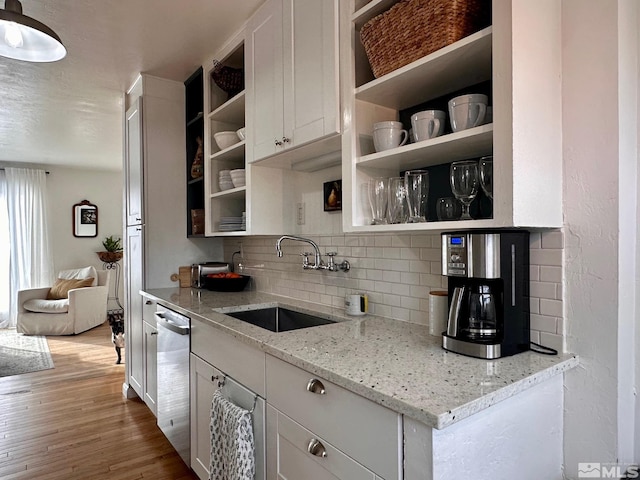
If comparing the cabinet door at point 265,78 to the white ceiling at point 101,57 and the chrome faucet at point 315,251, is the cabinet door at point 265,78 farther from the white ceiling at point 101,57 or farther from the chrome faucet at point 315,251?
the chrome faucet at point 315,251

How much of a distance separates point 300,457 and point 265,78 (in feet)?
5.51

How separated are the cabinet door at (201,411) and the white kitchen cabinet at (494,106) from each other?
983mm

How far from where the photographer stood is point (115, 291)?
6.51 metres

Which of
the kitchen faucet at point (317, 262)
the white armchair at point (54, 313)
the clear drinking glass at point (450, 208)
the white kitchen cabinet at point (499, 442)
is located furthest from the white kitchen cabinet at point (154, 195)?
the white armchair at point (54, 313)

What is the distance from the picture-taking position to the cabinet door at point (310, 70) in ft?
5.16

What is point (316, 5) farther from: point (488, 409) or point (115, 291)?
point (115, 291)

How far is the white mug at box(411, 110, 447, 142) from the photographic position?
1300mm

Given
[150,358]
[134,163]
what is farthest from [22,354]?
[134,163]

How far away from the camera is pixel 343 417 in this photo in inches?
41.8

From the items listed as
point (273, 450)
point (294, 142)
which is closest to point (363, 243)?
point (294, 142)

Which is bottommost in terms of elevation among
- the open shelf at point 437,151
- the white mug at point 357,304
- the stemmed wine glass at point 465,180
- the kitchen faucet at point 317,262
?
the white mug at point 357,304

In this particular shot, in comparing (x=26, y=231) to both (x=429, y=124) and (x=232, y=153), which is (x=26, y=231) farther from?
(x=429, y=124)

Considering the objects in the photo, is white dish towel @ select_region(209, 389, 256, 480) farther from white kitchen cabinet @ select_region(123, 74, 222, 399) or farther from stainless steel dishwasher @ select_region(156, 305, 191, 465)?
white kitchen cabinet @ select_region(123, 74, 222, 399)

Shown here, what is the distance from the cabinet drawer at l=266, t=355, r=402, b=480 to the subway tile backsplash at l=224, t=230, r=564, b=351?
0.63 metres
